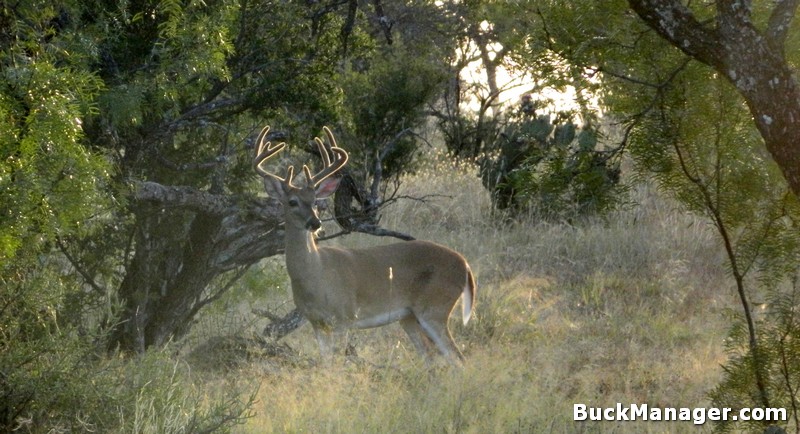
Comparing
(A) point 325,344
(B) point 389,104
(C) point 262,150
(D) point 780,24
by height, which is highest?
(D) point 780,24

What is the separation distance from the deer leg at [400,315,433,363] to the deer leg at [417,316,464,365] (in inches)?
4.1

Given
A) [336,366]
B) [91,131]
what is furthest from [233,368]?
[91,131]

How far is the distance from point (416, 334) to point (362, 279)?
0.70m

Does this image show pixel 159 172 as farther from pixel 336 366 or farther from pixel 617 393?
pixel 617 393

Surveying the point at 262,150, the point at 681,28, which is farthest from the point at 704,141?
the point at 262,150

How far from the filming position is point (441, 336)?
10008mm

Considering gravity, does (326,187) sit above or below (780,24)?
below

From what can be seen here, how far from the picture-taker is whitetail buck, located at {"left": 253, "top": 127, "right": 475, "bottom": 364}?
9.66 m

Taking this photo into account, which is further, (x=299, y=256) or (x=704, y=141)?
(x=299, y=256)

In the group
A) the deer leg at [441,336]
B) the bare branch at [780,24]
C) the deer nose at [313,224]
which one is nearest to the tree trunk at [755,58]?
the bare branch at [780,24]

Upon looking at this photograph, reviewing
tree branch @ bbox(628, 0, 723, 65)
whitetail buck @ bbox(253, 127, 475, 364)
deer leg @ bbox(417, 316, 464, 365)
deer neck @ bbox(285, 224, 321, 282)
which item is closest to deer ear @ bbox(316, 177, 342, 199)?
whitetail buck @ bbox(253, 127, 475, 364)

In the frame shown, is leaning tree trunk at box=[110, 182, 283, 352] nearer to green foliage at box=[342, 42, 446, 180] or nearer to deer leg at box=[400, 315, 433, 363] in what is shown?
deer leg at box=[400, 315, 433, 363]

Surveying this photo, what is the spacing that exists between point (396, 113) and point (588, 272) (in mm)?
2996

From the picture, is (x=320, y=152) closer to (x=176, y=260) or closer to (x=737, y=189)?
(x=176, y=260)
